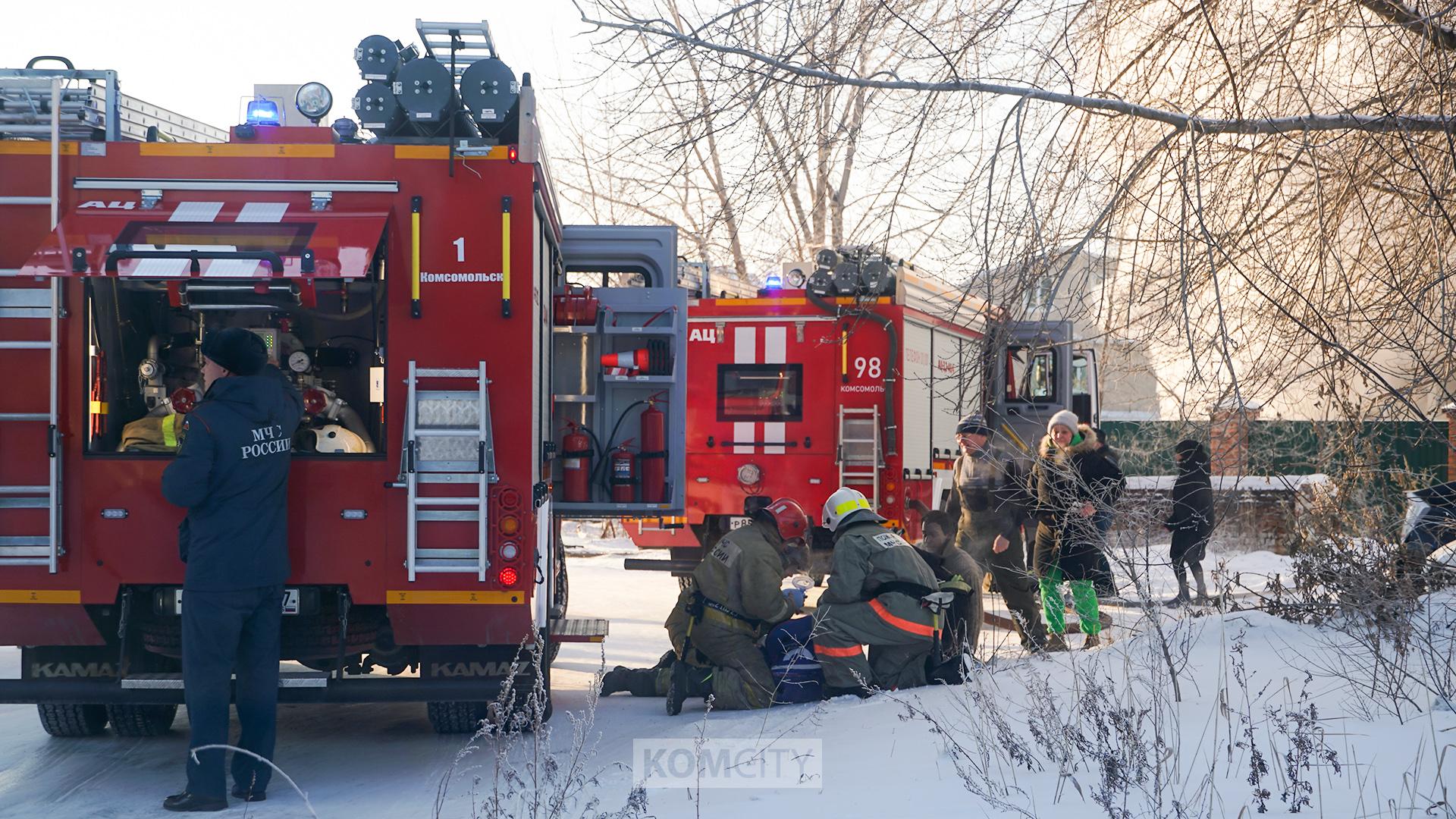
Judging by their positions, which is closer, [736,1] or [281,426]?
[281,426]

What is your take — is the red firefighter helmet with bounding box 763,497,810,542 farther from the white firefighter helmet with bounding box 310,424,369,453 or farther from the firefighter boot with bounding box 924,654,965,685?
the white firefighter helmet with bounding box 310,424,369,453

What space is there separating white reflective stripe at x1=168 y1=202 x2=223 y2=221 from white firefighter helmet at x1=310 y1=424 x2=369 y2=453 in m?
1.14

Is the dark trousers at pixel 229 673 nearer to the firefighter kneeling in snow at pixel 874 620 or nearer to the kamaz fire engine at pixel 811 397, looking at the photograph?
the firefighter kneeling in snow at pixel 874 620

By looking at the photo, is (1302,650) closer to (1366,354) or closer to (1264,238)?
(1366,354)

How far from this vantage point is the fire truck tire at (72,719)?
6797mm

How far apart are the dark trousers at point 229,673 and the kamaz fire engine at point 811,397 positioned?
19.3ft

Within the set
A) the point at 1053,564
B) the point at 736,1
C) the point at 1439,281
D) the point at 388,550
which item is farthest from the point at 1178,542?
the point at 388,550

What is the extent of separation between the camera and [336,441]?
6195 mm

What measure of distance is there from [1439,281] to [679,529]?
7.29 m

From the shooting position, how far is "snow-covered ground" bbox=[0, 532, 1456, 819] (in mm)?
4543

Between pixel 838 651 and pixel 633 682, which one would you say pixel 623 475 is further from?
pixel 838 651

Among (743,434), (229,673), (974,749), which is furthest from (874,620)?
(743,434)

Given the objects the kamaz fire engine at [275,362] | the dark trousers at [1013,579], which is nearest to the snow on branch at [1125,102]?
the kamaz fire engine at [275,362]

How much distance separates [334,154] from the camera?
5.94 metres
